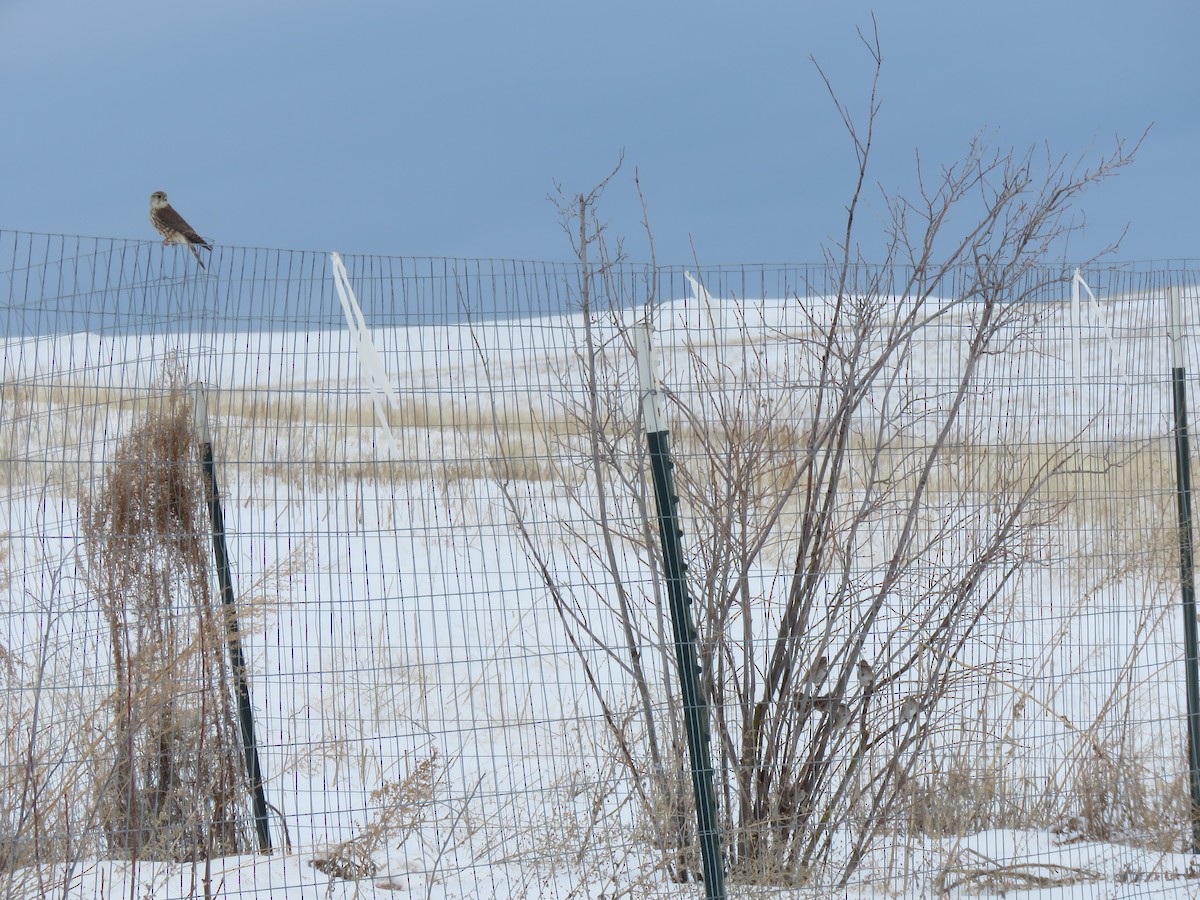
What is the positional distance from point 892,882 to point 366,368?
265 centimetres

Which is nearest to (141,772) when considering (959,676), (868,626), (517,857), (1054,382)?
(517,857)

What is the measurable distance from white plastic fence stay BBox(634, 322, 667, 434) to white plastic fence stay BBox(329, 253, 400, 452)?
85 cm

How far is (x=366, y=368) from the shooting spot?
3859 millimetres

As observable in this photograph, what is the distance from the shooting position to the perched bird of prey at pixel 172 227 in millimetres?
4199

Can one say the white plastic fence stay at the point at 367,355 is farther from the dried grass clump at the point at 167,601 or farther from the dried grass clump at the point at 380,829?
the dried grass clump at the point at 380,829

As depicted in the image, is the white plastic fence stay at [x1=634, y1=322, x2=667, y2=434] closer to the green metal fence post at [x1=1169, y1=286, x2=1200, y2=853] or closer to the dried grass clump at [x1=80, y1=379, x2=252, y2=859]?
the dried grass clump at [x1=80, y1=379, x2=252, y2=859]

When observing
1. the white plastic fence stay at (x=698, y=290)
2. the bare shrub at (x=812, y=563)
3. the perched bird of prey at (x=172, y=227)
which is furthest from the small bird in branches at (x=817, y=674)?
the perched bird of prey at (x=172, y=227)

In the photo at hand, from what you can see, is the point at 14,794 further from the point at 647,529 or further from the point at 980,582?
the point at 980,582

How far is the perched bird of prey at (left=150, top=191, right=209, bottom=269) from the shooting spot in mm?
4199

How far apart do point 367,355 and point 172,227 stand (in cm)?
103

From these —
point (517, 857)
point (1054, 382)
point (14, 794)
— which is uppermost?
point (1054, 382)

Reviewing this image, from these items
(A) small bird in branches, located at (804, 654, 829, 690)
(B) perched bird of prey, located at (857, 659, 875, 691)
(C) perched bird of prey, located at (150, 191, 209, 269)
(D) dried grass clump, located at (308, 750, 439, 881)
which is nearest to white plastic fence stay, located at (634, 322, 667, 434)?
(A) small bird in branches, located at (804, 654, 829, 690)

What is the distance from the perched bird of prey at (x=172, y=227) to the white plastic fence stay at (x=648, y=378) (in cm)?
181

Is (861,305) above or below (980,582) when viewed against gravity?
above
